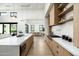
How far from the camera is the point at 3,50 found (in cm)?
351

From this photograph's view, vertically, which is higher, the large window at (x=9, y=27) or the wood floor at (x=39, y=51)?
the large window at (x=9, y=27)

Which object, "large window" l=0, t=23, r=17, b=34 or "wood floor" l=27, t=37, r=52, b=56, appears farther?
"large window" l=0, t=23, r=17, b=34

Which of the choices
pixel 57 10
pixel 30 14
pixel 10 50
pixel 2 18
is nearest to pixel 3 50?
pixel 10 50

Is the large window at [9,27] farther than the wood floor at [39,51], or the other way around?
the large window at [9,27]

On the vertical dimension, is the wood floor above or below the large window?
below

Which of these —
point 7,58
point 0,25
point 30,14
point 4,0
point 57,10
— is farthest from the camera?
point 0,25

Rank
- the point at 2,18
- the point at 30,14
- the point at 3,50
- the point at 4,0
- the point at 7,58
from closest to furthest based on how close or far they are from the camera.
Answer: the point at 7,58 < the point at 4,0 < the point at 3,50 < the point at 2,18 < the point at 30,14

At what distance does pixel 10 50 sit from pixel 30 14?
10.9m

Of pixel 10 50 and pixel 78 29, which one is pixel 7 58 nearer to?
pixel 78 29

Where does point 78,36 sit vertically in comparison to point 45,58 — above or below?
above

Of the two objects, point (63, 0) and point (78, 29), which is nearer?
point (63, 0)

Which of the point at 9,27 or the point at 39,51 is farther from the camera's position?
the point at 9,27

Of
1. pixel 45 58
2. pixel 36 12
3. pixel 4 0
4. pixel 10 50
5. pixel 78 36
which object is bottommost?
pixel 10 50

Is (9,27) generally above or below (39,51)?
above
